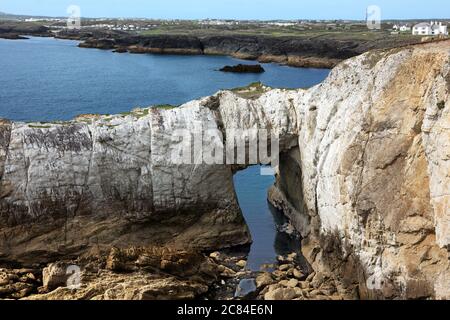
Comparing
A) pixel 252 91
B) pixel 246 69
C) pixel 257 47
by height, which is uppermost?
pixel 257 47

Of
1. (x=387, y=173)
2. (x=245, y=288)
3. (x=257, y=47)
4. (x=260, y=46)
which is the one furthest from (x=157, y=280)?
(x=257, y=47)

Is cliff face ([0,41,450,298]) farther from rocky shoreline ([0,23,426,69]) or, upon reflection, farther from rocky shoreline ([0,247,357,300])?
rocky shoreline ([0,23,426,69])

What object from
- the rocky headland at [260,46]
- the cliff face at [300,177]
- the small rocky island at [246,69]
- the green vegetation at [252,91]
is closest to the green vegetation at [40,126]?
the cliff face at [300,177]

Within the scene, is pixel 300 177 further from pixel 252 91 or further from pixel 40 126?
pixel 40 126

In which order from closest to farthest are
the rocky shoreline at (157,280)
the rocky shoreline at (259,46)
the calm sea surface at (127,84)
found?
the rocky shoreline at (157,280) → the calm sea surface at (127,84) → the rocky shoreline at (259,46)

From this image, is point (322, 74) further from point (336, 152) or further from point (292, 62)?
point (336, 152)

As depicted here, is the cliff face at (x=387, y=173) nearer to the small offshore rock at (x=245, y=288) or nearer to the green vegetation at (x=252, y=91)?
the small offshore rock at (x=245, y=288)
